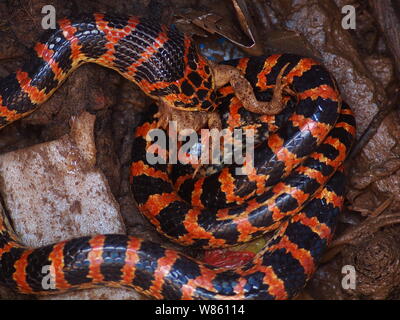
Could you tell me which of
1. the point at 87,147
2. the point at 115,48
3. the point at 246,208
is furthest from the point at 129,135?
the point at 246,208

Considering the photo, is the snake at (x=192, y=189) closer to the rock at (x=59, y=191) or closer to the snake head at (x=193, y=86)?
the snake head at (x=193, y=86)

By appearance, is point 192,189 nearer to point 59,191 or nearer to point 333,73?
point 59,191

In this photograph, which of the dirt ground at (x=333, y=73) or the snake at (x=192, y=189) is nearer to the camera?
the snake at (x=192, y=189)

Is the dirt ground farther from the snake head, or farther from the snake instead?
the snake head

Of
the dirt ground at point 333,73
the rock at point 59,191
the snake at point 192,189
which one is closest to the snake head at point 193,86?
the snake at point 192,189

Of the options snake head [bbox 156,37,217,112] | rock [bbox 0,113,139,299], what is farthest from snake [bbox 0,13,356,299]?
rock [bbox 0,113,139,299]

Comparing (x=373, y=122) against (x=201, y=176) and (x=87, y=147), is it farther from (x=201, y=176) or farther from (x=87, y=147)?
(x=87, y=147)

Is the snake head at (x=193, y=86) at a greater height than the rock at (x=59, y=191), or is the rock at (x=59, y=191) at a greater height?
the snake head at (x=193, y=86)
